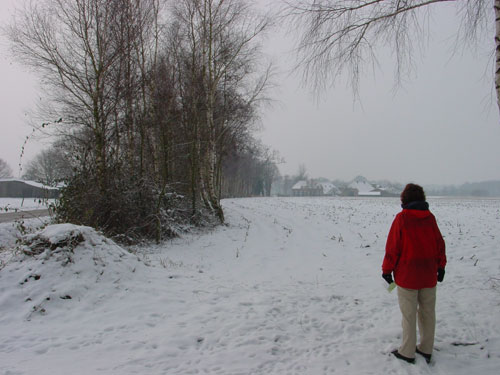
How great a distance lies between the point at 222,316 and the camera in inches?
160

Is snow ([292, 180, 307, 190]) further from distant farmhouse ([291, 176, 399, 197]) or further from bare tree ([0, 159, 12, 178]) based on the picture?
bare tree ([0, 159, 12, 178])

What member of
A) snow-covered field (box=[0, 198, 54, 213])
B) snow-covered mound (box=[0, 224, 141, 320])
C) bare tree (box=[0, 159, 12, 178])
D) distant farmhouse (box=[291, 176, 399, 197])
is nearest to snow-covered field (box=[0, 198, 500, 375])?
snow-covered mound (box=[0, 224, 141, 320])

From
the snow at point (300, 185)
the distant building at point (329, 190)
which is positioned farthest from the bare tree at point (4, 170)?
the distant building at point (329, 190)

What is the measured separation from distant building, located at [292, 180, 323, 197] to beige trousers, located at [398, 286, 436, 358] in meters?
97.2

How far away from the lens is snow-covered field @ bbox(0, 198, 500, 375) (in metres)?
3.00

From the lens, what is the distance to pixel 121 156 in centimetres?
945

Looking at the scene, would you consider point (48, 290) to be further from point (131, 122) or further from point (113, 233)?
point (131, 122)

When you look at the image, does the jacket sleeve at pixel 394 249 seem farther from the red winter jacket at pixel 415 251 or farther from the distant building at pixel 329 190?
the distant building at pixel 329 190

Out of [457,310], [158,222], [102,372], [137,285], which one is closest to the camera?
[102,372]

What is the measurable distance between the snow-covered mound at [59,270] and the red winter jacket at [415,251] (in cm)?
429

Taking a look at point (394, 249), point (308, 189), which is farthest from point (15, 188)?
point (308, 189)

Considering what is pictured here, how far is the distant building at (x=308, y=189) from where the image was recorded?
101 m

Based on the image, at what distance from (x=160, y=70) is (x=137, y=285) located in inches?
357

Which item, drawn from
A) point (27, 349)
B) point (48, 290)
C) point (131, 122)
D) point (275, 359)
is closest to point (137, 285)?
point (48, 290)
